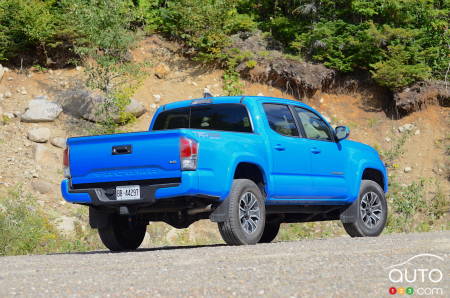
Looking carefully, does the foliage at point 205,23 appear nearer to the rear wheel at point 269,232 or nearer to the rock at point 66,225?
the rock at point 66,225

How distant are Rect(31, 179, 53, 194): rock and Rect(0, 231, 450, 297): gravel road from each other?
483 inches

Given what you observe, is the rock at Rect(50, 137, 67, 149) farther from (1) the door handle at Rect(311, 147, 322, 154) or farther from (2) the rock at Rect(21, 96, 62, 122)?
(1) the door handle at Rect(311, 147, 322, 154)

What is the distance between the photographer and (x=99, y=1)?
26156 mm

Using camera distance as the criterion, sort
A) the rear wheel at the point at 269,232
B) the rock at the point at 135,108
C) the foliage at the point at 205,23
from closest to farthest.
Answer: the rear wheel at the point at 269,232 < the rock at the point at 135,108 < the foliage at the point at 205,23

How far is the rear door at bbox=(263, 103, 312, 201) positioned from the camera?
1012cm

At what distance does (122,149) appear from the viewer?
9094mm

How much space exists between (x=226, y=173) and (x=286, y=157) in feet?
4.56

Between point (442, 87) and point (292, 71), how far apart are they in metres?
5.32

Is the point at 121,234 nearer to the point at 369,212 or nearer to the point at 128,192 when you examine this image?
the point at 128,192

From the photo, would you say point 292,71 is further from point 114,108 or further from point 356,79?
point 114,108

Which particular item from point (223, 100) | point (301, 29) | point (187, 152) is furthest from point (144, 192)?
point (301, 29)

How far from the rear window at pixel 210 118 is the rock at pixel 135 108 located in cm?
1372

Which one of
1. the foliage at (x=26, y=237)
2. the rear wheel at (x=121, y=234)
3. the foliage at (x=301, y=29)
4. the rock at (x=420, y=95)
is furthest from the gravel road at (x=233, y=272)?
the rock at (x=420, y=95)

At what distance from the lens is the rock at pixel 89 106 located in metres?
23.8
